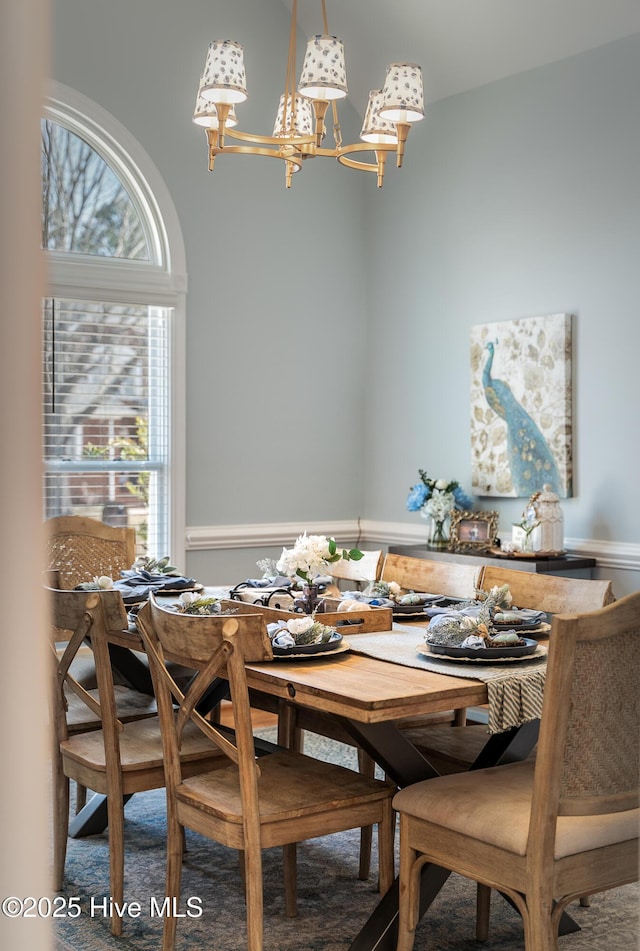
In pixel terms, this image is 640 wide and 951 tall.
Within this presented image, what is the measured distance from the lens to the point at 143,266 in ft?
16.9

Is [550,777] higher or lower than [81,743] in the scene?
higher

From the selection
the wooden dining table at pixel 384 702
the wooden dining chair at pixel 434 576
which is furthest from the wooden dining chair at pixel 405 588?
the wooden dining table at pixel 384 702

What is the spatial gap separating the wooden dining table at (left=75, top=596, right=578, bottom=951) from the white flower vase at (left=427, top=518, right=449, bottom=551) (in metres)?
2.37

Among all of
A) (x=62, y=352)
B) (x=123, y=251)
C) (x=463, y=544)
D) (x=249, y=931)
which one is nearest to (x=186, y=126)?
(x=123, y=251)

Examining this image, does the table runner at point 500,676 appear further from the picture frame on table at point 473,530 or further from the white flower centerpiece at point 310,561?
the picture frame on table at point 473,530

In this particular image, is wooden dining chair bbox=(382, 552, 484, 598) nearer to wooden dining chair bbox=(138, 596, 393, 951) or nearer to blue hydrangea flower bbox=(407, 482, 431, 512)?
wooden dining chair bbox=(138, 596, 393, 951)

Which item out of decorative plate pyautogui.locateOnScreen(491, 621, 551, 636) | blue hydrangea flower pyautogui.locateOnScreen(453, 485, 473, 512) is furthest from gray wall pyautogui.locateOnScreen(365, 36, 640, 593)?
decorative plate pyautogui.locateOnScreen(491, 621, 551, 636)

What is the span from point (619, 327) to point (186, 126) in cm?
244

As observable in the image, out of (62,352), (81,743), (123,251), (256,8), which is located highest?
(256,8)

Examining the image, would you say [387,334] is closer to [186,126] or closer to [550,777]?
[186,126]

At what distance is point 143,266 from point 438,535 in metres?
2.02

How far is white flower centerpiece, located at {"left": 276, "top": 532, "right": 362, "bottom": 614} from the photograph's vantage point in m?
2.91

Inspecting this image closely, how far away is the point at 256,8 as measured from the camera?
546 centimetres

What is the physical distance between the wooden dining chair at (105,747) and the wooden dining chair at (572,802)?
967 millimetres
